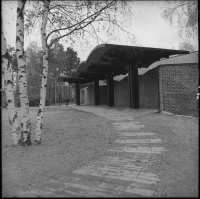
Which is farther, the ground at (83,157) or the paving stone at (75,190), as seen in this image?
the ground at (83,157)

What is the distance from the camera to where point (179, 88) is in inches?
441

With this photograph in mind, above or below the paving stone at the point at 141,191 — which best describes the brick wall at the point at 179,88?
above

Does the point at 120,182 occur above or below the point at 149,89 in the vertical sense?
below

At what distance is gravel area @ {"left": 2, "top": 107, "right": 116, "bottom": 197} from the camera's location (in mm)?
3692

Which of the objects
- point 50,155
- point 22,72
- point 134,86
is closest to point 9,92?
point 22,72

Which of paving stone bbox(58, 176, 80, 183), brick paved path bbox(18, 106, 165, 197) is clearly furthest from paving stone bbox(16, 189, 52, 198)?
paving stone bbox(58, 176, 80, 183)

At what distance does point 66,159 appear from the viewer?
16.1ft

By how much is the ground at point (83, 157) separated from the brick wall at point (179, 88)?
281cm

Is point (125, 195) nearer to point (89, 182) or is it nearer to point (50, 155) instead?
point (89, 182)

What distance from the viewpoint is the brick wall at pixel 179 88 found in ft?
35.6

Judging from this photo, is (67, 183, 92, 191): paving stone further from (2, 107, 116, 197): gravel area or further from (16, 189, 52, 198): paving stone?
(2, 107, 116, 197): gravel area

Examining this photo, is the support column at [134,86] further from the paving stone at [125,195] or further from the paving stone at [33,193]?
the paving stone at [33,193]

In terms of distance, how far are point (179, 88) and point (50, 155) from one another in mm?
8269

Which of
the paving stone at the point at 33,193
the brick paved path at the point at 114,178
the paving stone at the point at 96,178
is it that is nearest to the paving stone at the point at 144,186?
the brick paved path at the point at 114,178
